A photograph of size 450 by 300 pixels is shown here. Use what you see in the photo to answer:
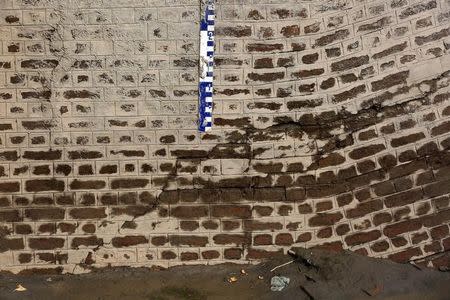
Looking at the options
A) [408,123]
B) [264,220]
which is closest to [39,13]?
[264,220]

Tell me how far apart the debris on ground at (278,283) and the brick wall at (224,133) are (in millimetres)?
221

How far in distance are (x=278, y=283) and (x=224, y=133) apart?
1.07 metres

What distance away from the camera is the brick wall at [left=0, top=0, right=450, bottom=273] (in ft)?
11.7

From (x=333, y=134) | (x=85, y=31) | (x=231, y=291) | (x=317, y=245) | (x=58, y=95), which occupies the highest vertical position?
(x=85, y=31)

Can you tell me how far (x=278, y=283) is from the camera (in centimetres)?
354

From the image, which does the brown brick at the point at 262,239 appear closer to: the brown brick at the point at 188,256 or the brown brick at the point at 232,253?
the brown brick at the point at 232,253

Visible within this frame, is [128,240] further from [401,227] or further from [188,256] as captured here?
[401,227]

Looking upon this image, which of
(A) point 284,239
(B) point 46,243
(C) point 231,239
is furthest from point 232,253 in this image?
(B) point 46,243

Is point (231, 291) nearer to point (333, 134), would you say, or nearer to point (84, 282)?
point (84, 282)

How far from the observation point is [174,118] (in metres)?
3.61

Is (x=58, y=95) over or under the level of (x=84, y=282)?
over

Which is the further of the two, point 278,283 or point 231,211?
point 231,211

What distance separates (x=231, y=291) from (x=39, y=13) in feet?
7.44

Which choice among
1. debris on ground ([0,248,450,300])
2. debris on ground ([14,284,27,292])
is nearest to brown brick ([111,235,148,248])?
debris on ground ([0,248,450,300])
